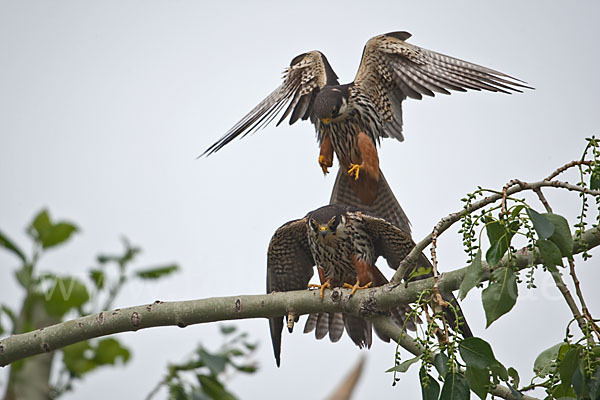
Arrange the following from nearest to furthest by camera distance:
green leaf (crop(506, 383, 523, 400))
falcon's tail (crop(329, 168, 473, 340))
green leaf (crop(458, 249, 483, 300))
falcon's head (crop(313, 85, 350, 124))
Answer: green leaf (crop(458, 249, 483, 300)), green leaf (crop(506, 383, 523, 400)), falcon's head (crop(313, 85, 350, 124)), falcon's tail (crop(329, 168, 473, 340))

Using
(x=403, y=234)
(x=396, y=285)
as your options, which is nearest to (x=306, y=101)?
(x=403, y=234)

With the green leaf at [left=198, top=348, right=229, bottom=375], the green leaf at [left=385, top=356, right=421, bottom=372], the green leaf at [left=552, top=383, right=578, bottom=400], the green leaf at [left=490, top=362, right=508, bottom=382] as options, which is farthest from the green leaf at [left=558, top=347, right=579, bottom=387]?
the green leaf at [left=198, top=348, right=229, bottom=375]

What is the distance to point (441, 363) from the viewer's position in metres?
2.25

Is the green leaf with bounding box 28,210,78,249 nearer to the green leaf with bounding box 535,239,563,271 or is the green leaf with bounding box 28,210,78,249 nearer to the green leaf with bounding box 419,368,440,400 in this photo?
the green leaf with bounding box 419,368,440,400

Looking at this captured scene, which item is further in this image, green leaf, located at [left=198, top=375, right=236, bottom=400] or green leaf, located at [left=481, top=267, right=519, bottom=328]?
green leaf, located at [left=198, top=375, right=236, bottom=400]

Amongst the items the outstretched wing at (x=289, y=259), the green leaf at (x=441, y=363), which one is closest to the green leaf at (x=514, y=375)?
the green leaf at (x=441, y=363)

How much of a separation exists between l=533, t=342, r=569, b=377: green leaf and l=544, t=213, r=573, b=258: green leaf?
0.45 m

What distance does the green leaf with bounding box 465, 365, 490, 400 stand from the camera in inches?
88.2

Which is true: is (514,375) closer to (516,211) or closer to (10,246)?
(516,211)

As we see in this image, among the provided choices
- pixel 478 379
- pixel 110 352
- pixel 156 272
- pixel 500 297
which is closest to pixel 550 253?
pixel 500 297

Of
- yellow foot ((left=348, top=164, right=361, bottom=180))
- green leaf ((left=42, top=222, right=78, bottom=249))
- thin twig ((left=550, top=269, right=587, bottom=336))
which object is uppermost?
green leaf ((left=42, top=222, right=78, bottom=249))

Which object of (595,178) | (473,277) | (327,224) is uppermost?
(327,224)

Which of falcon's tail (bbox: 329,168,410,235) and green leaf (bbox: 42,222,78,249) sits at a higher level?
green leaf (bbox: 42,222,78,249)

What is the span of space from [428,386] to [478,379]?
159 millimetres
